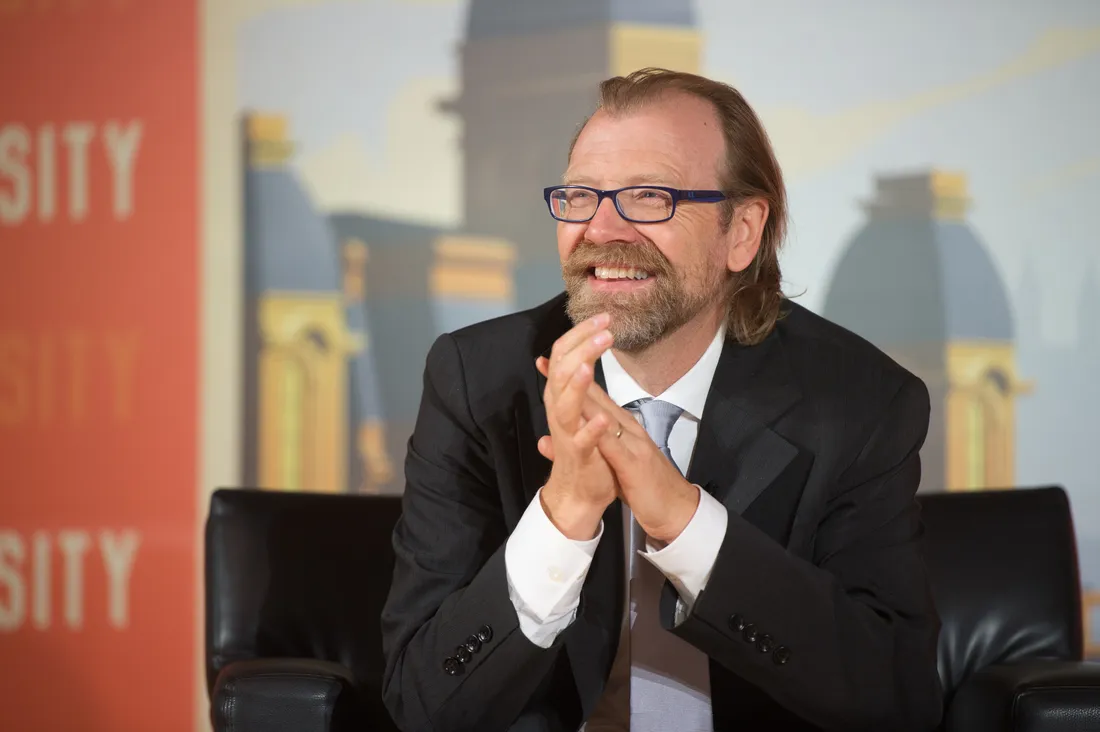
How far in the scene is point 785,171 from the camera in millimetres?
3525

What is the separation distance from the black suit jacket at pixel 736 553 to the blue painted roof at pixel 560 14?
1691mm

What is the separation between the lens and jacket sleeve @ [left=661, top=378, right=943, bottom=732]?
5.46 ft

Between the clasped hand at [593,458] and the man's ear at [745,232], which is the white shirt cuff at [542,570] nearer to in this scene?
the clasped hand at [593,458]

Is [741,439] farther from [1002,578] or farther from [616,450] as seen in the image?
[1002,578]

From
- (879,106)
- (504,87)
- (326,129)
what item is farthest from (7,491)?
(879,106)

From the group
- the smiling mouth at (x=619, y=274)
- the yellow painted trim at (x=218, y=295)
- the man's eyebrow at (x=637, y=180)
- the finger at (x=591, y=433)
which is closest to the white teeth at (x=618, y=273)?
the smiling mouth at (x=619, y=274)

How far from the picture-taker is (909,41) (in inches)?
139

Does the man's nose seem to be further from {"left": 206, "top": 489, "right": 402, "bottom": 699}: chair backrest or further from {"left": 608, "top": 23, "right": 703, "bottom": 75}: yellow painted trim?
{"left": 608, "top": 23, "right": 703, "bottom": 75}: yellow painted trim

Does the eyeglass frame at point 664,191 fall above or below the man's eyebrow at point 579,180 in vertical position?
below

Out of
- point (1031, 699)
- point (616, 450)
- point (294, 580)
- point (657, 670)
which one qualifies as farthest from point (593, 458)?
point (294, 580)

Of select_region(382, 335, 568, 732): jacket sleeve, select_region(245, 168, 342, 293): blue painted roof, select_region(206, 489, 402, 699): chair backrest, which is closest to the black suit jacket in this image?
select_region(382, 335, 568, 732): jacket sleeve

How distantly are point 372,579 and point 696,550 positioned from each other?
0.94 m

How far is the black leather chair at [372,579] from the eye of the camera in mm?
2309

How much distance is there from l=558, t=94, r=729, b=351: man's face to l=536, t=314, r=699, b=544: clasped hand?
24 cm
